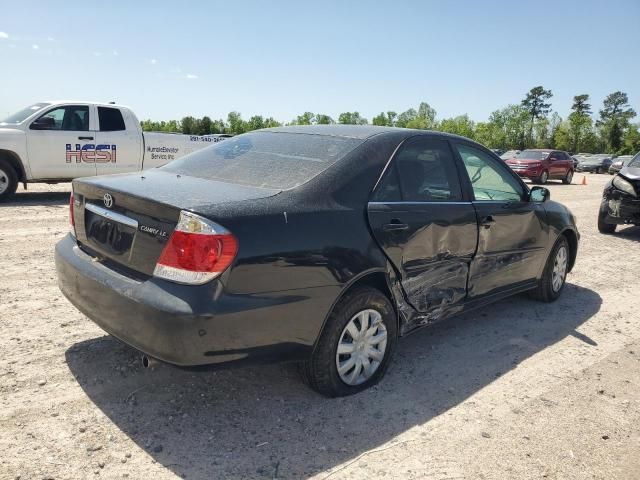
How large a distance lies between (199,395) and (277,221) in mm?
1221

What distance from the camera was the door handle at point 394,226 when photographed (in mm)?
3389

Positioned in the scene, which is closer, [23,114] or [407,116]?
[23,114]

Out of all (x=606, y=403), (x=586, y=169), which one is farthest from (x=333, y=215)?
(x=586, y=169)

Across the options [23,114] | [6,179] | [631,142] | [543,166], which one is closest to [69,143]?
[23,114]

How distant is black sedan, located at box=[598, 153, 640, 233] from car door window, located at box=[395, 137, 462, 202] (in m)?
7.02

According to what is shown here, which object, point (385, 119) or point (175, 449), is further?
point (385, 119)

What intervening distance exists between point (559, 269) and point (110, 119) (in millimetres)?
9401

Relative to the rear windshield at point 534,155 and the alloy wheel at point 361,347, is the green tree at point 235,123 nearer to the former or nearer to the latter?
the rear windshield at point 534,155

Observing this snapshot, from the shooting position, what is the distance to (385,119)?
79.8 metres

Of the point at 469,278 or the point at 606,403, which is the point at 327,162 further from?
the point at 606,403

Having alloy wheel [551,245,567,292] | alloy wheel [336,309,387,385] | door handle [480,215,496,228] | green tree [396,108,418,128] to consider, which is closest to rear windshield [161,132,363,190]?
alloy wheel [336,309,387,385]

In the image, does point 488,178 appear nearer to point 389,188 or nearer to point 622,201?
point 389,188

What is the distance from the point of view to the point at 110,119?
11.4 m

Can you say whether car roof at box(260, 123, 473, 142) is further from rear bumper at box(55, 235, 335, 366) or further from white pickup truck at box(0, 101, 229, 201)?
white pickup truck at box(0, 101, 229, 201)
